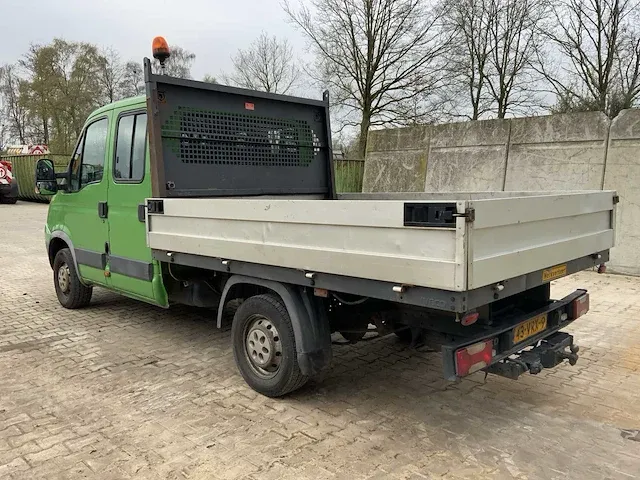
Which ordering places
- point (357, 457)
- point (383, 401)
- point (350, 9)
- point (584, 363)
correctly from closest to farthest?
point (357, 457), point (383, 401), point (584, 363), point (350, 9)

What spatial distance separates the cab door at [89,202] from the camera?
18.3ft

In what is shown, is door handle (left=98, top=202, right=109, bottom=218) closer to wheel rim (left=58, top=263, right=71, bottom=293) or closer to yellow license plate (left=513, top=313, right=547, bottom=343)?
wheel rim (left=58, top=263, right=71, bottom=293)

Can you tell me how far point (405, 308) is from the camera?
3.65 metres

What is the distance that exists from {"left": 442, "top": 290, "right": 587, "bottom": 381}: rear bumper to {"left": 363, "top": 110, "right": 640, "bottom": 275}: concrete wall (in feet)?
17.0

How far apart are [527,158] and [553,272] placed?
6.53 meters

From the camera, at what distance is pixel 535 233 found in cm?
324

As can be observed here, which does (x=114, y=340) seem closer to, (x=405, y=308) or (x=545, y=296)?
(x=405, y=308)

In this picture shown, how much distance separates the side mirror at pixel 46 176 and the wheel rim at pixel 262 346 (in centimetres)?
344

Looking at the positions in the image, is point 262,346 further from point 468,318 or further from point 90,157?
point 90,157

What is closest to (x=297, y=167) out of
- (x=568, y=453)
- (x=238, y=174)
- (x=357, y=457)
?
(x=238, y=174)

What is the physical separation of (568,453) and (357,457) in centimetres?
126

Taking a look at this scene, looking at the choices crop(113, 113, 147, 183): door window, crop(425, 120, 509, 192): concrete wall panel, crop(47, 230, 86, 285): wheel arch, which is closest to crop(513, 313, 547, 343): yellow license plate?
crop(113, 113, 147, 183): door window

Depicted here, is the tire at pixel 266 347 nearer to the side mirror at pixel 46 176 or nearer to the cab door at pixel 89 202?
the cab door at pixel 89 202

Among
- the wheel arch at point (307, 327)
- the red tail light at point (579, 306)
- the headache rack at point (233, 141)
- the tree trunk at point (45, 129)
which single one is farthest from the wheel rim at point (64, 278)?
the tree trunk at point (45, 129)
